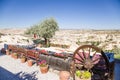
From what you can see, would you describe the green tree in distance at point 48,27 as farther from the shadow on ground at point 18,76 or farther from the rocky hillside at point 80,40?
the shadow on ground at point 18,76

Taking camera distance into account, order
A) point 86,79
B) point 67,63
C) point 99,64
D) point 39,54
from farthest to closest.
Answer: point 39,54, point 67,63, point 99,64, point 86,79

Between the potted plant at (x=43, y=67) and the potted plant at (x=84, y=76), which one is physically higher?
the potted plant at (x=84, y=76)

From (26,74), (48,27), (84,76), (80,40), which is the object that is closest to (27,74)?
(26,74)

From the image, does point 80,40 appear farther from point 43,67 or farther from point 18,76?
point 18,76

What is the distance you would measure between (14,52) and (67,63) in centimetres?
746

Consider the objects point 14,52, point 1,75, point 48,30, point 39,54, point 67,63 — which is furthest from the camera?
point 48,30

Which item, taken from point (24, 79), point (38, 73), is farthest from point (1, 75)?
point (38, 73)

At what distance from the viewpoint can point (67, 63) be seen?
7.23 metres

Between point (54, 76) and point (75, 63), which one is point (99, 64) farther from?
point (54, 76)

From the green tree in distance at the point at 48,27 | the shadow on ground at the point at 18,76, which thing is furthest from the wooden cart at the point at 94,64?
the green tree in distance at the point at 48,27

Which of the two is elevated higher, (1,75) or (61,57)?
(61,57)

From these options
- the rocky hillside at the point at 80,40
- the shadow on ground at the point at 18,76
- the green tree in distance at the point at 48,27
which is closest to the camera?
the shadow on ground at the point at 18,76

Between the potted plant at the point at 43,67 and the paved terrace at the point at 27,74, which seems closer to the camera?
the paved terrace at the point at 27,74

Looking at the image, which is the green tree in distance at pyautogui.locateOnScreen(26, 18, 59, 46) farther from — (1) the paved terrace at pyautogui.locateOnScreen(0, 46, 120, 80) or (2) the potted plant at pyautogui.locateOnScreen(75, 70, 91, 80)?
(2) the potted plant at pyautogui.locateOnScreen(75, 70, 91, 80)
